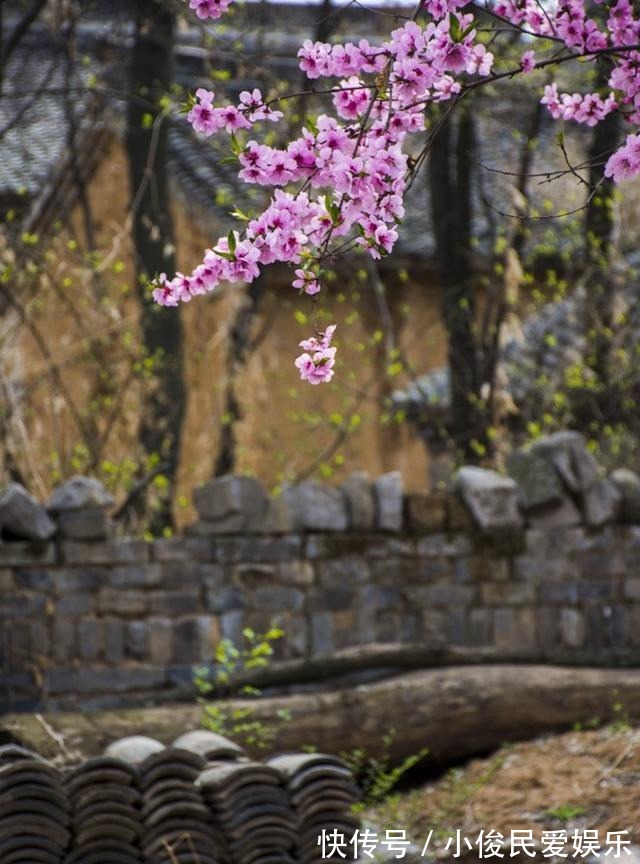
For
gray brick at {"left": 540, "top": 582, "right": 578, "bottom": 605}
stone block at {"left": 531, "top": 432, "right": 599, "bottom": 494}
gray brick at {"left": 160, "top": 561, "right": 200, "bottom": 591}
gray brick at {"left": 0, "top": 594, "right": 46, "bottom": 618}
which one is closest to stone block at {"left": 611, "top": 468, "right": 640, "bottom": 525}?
stone block at {"left": 531, "top": 432, "right": 599, "bottom": 494}

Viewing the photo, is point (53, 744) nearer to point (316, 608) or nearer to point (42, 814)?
point (42, 814)

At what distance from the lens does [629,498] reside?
8227 millimetres

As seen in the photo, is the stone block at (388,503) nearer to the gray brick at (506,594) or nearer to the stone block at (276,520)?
the stone block at (276,520)

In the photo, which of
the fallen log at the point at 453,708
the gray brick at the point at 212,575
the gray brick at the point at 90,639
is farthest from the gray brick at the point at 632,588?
the gray brick at the point at 90,639

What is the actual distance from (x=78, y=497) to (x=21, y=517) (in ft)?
0.95

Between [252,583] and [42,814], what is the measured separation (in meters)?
2.61

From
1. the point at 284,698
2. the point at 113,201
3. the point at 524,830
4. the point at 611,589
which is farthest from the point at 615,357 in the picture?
the point at 113,201

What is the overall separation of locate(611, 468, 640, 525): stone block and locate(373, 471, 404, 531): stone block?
3.86ft

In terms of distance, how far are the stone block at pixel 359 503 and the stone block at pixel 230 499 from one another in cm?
42

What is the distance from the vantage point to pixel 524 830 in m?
5.96

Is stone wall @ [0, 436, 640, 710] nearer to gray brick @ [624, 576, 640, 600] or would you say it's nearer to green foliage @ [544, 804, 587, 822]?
gray brick @ [624, 576, 640, 600]

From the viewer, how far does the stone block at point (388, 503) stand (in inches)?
309

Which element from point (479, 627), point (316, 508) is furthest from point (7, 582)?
point (479, 627)

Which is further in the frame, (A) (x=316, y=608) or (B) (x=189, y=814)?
(A) (x=316, y=608)
